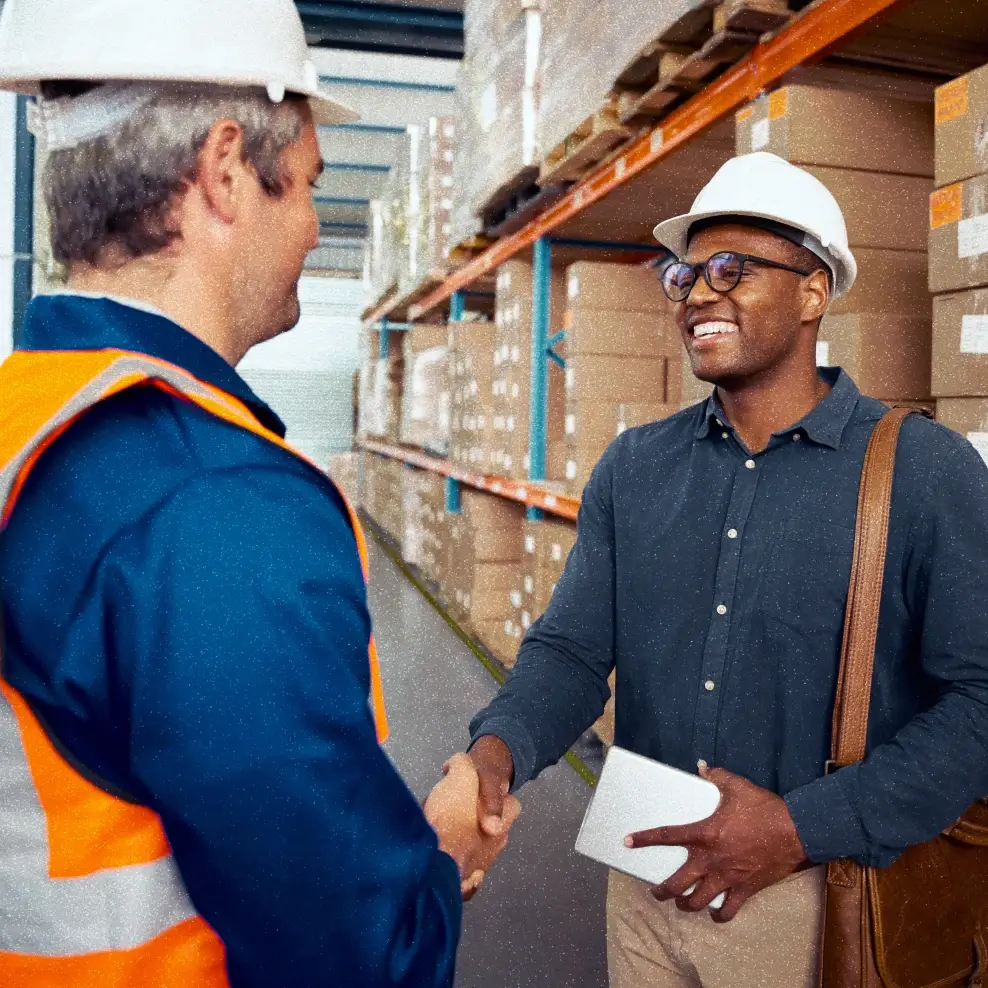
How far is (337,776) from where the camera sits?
0.73 meters

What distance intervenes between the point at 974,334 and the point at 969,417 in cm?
16

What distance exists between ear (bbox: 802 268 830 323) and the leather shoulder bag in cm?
29

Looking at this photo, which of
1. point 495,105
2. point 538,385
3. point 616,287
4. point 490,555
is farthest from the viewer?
point 490,555

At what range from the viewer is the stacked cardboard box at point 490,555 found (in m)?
5.75

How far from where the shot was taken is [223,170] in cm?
95

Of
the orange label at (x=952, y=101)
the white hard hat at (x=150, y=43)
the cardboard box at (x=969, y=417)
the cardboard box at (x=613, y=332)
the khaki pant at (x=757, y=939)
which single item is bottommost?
the khaki pant at (x=757, y=939)

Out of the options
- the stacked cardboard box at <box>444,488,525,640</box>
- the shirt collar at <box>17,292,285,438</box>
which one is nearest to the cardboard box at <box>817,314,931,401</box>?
the shirt collar at <box>17,292,285,438</box>

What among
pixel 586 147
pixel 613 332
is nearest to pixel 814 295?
pixel 586 147

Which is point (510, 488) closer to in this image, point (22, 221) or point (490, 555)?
point (490, 555)

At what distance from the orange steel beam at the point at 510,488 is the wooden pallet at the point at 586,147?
132 centimetres

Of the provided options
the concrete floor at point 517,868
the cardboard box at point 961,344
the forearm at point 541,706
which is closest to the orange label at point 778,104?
the cardboard box at point 961,344

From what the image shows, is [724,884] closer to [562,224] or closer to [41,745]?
[41,745]

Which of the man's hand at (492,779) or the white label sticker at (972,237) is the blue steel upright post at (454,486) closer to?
the white label sticker at (972,237)

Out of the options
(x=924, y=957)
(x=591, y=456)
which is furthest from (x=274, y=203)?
(x=591, y=456)
